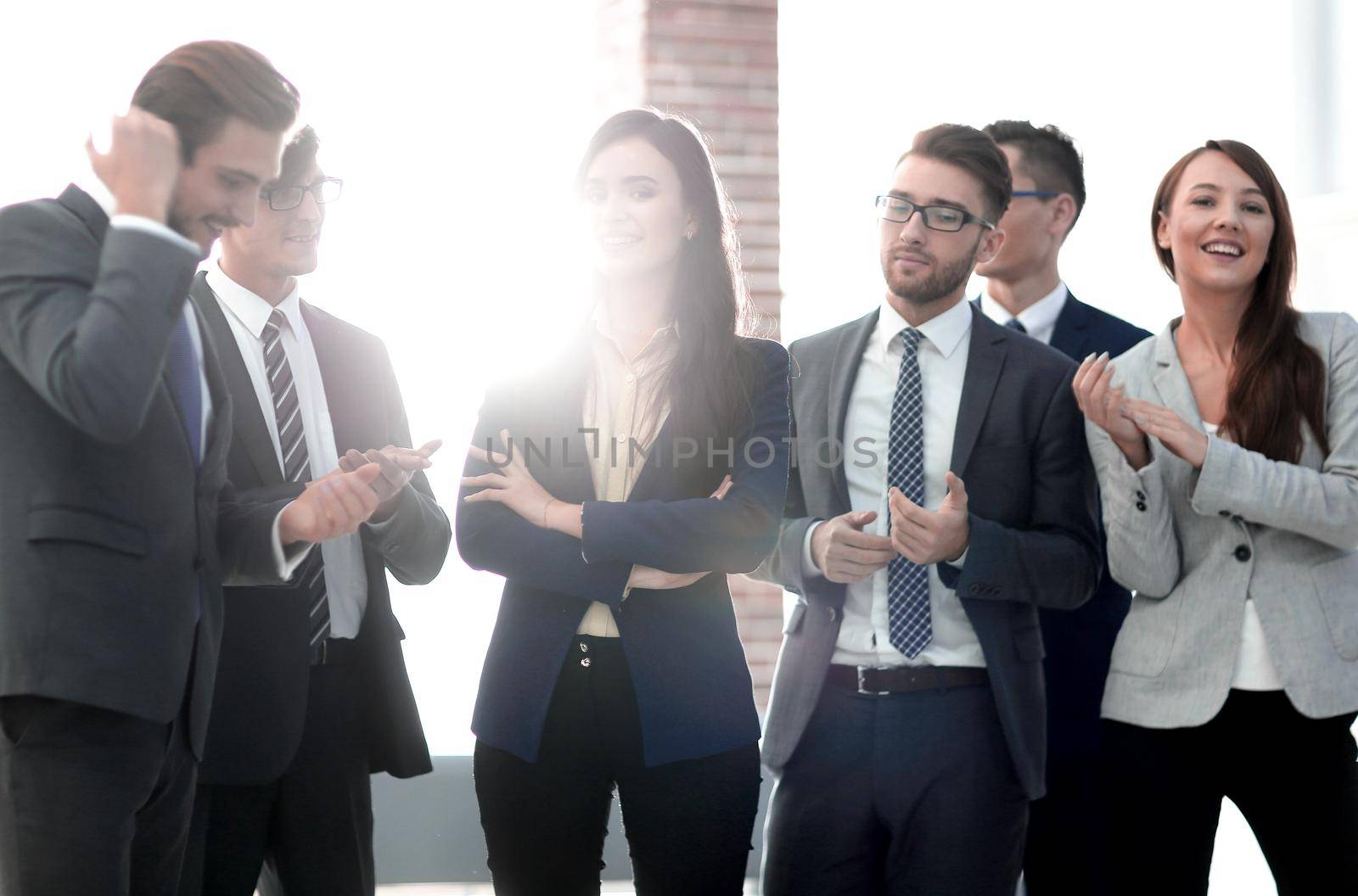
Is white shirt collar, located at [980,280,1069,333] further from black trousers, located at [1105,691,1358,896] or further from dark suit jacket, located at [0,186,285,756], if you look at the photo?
dark suit jacket, located at [0,186,285,756]

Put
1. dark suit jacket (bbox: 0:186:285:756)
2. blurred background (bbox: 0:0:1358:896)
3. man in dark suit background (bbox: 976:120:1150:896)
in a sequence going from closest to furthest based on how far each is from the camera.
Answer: dark suit jacket (bbox: 0:186:285:756) < man in dark suit background (bbox: 976:120:1150:896) < blurred background (bbox: 0:0:1358:896)

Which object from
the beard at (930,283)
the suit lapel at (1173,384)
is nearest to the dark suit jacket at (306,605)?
the beard at (930,283)

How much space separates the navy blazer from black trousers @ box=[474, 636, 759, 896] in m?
0.04

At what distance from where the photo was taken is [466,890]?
4.77 metres

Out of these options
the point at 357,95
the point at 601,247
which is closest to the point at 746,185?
the point at 357,95

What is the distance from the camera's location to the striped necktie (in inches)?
100

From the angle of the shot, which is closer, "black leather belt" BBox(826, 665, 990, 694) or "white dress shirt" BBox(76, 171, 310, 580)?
"white dress shirt" BBox(76, 171, 310, 580)

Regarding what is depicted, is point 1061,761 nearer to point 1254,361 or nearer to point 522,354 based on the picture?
point 1254,361

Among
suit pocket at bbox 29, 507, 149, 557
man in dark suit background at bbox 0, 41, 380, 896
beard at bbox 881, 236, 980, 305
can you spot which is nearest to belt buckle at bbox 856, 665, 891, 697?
beard at bbox 881, 236, 980, 305

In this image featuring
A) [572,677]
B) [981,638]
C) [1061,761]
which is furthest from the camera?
[1061,761]

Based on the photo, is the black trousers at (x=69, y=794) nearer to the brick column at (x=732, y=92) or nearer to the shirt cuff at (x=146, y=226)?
the shirt cuff at (x=146, y=226)

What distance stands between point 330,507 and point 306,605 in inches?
17.9

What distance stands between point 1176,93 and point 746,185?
70.5 inches

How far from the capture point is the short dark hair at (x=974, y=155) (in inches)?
111
